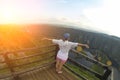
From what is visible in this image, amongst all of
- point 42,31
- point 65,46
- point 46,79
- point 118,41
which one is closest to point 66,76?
point 46,79

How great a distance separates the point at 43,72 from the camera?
686 cm

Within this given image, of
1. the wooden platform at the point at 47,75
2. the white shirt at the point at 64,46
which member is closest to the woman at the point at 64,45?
the white shirt at the point at 64,46

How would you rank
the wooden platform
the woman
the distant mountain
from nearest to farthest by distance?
the woman, the wooden platform, the distant mountain

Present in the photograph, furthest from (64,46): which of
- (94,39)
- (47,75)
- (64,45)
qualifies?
(94,39)

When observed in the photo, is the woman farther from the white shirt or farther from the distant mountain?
the distant mountain

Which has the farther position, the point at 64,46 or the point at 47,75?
the point at 47,75

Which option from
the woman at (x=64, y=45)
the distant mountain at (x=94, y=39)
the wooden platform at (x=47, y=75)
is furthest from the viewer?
the distant mountain at (x=94, y=39)

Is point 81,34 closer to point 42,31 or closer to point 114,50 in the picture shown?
point 114,50

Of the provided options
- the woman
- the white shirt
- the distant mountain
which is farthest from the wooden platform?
the distant mountain

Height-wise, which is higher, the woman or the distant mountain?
the woman

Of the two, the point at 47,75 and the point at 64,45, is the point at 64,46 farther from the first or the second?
the point at 47,75

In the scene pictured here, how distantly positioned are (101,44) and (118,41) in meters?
9.98

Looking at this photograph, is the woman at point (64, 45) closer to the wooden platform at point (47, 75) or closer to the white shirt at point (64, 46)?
the white shirt at point (64, 46)

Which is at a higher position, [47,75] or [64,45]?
[64,45]
